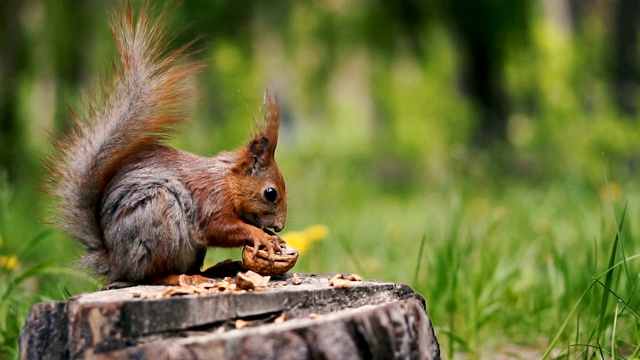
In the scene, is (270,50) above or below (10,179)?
above

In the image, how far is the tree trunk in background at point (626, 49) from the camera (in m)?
7.36

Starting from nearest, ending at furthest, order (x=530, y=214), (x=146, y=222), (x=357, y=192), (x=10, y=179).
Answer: (x=146, y=222) < (x=530, y=214) < (x=10, y=179) < (x=357, y=192)

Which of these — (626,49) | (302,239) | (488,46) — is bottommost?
(302,239)

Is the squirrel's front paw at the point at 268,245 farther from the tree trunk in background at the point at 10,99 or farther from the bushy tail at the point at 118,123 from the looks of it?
the tree trunk in background at the point at 10,99

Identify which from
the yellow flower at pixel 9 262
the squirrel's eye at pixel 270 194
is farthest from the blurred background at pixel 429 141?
the squirrel's eye at pixel 270 194

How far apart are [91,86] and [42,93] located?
13576 millimetres

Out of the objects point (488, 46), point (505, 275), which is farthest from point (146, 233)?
point (488, 46)

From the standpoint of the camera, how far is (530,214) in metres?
4.48

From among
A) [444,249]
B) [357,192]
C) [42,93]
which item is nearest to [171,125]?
[444,249]

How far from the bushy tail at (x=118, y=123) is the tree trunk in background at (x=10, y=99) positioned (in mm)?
4031

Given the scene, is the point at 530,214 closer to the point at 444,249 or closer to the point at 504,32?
the point at 444,249

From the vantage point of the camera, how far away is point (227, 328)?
1.61 m

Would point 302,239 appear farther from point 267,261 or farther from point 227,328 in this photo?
point 227,328

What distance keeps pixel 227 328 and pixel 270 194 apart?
0.58 m
